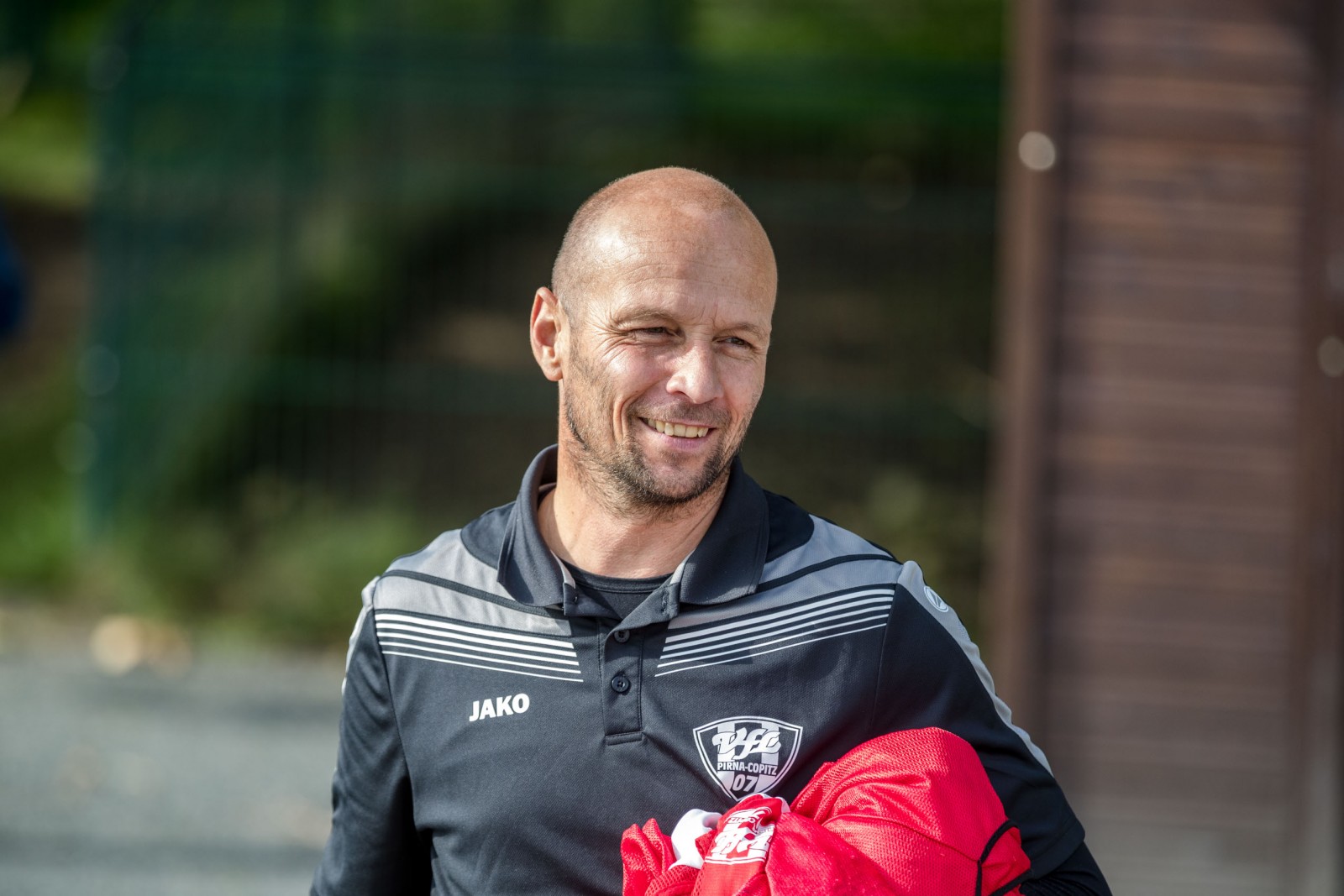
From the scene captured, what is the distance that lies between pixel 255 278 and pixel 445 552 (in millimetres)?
6571

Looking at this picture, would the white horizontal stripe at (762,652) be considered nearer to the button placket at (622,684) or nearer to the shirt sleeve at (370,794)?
the button placket at (622,684)

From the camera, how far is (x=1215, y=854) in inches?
197

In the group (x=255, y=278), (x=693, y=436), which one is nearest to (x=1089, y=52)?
(x=693, y=436)

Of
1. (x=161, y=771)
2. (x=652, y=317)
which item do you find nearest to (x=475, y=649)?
(x=652, y=317)

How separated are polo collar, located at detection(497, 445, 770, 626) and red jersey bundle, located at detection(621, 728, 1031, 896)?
0.30 meters

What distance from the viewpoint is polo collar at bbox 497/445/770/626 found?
2152 mm

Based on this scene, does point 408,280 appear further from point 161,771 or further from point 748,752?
point 748,752

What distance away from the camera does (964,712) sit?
2.07 meters

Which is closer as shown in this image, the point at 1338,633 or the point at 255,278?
the point at 1338,633

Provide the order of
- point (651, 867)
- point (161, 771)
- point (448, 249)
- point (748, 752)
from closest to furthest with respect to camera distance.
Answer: point (651, 867), point (748, 752), point (161, 771), point (448, 249)

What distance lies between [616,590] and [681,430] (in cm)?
26

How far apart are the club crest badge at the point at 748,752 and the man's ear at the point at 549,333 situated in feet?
1.86

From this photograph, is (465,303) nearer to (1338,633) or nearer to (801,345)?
(801,345)

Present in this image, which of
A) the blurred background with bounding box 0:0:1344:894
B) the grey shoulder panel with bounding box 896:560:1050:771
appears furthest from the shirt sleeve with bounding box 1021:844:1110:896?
the blurred background with bounding box 0:0:1344:894
